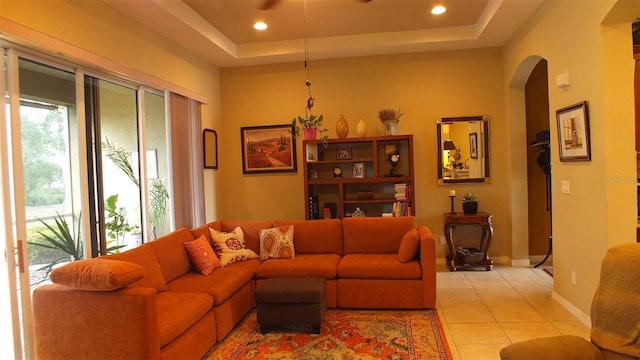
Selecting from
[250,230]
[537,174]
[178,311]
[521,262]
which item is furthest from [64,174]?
[537,174]

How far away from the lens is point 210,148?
5383 mm

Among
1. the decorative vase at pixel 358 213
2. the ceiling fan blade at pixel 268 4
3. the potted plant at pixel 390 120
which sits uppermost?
the ceiling fan blade at pixel 268 4

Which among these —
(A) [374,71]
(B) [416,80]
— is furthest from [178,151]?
(B) [416,80]

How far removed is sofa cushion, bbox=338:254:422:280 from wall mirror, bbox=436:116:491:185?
77.6 inches

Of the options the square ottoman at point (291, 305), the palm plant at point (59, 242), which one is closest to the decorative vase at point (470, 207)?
the square ottoman at point (291, 305)

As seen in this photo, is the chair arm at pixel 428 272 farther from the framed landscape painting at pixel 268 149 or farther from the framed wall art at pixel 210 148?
the framed wall art at pixel 210 148

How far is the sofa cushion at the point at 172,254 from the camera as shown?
3354 mm

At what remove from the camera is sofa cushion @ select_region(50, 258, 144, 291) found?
2.25m

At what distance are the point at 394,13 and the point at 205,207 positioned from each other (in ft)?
11.0

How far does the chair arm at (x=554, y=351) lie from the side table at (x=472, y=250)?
10.8 ft

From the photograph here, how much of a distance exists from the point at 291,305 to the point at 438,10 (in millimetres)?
3448

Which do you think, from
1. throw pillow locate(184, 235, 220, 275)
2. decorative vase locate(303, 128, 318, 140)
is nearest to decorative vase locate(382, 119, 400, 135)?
decorative vase locate(303, 128, 318, 140)

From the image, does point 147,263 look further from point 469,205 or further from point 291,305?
point 469,205

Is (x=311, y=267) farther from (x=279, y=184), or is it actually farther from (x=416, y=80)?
(x=416, y=80)
